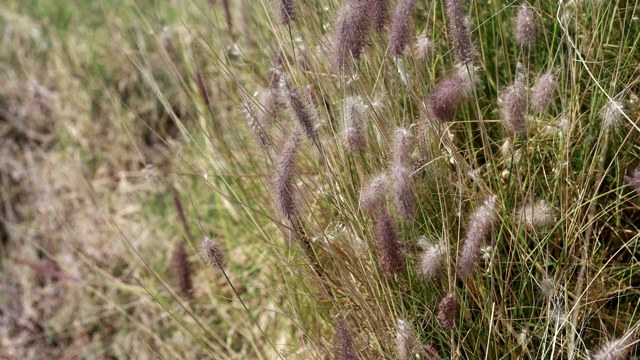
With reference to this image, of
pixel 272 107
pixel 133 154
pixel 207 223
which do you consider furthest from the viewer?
pixel 133 154

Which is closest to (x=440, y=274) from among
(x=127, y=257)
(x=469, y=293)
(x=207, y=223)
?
(x=469, y=293)

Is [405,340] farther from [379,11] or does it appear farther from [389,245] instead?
[379,11]

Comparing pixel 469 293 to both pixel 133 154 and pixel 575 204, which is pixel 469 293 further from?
pixel 133 154

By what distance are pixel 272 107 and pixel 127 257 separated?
1.48 metres

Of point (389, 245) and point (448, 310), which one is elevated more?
point (389, 245)

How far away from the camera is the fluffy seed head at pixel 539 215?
1.73m

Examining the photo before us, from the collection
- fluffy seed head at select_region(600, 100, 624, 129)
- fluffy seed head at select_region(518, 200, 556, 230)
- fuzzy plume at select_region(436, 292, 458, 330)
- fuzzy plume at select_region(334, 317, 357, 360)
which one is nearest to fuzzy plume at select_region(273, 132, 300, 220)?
Result: fuzzy plume at select_region(334, 317, 357, 360)

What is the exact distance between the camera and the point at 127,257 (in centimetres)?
321

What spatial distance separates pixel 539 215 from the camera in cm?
175

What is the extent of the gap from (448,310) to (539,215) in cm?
32

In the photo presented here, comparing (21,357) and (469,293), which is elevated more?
(469,293)

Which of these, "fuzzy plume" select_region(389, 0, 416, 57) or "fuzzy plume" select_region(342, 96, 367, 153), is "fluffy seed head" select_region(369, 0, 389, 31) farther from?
"fuzzy plume" select_region(342, 96, 367, 153)

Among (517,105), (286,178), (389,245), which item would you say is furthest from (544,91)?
(286,178)

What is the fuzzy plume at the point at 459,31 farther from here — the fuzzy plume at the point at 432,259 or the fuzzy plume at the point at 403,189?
the fuzzy plume at the point at 432,259
